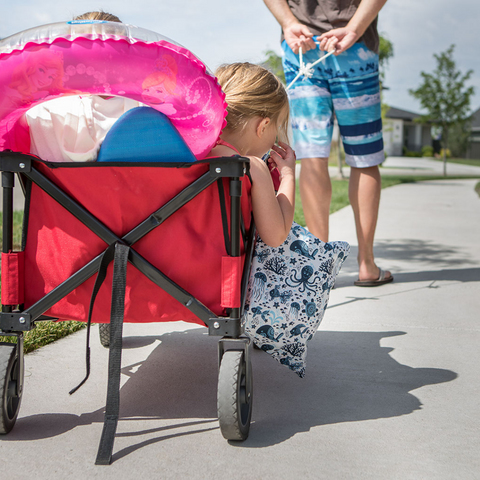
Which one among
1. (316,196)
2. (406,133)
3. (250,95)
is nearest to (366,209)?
(316,196)

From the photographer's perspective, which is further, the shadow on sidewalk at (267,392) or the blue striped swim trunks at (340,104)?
the blue striped swim trunks at (340,104)

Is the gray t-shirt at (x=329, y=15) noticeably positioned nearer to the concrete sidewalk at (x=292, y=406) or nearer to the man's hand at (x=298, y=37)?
the man's hand at (x=298, y=37)

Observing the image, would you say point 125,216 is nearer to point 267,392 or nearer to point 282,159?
point 282,159

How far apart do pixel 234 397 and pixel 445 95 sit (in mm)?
25887

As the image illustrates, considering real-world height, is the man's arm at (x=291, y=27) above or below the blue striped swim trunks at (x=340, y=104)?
above

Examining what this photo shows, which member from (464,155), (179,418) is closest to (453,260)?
(179,418)

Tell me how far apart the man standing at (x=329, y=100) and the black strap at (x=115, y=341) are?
6.16 feet

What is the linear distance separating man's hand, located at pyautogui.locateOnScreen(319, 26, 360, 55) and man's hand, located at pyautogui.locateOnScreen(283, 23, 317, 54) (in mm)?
69

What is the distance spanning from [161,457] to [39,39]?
1158 millimetres

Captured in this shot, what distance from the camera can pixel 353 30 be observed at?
10.4ft

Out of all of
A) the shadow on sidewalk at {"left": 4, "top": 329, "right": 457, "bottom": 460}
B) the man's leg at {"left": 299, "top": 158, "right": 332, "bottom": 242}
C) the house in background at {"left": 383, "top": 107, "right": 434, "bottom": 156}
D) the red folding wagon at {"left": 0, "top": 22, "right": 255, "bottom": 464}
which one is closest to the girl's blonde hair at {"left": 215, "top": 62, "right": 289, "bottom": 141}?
the red folding wagon at {"left": 0, "top": 22, "right": 255, "bottom": 464}

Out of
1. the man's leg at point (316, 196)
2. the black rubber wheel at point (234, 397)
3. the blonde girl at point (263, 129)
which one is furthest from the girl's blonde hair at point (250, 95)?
the man's leg at point (316, 196)

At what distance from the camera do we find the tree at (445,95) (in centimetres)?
2472

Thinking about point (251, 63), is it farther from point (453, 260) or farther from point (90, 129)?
point (453, 260)
